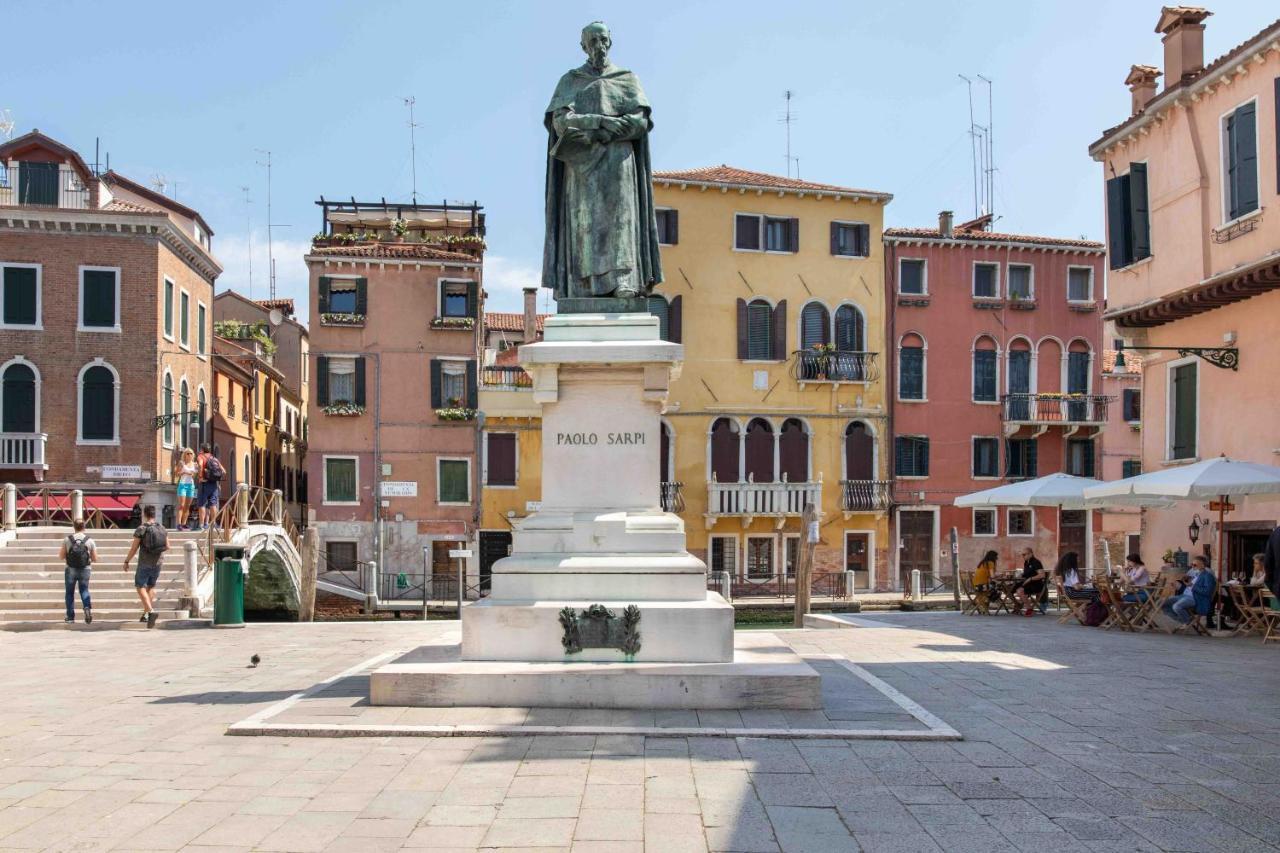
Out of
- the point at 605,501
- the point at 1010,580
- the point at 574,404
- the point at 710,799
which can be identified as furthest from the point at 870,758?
the point at 1010,580

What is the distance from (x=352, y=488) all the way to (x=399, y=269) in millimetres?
7423

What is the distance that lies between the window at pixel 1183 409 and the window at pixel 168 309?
26.2 metres

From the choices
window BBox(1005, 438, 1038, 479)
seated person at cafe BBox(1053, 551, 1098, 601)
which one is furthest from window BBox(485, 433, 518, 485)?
seated person at cafe BBox(1053, 551, 1098, 601)

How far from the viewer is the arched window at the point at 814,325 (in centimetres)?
3822

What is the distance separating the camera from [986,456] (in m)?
39.0

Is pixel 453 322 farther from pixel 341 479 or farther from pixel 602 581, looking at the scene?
pixel 602 581

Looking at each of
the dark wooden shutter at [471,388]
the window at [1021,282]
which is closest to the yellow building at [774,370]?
the window at [1021,282]

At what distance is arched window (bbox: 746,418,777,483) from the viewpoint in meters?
37.3

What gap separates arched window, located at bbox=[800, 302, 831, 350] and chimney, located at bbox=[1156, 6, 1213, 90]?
1813cm

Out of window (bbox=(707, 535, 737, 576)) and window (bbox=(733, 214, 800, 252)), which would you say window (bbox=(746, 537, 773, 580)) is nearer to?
window (bbox=(707, 535, 737, 576))

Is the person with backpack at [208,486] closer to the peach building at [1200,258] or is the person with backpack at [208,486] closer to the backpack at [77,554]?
the backpack at [77,554]

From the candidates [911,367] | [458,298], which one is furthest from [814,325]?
[458,298]

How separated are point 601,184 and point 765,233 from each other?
94.8 ft

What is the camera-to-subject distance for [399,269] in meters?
37.6
